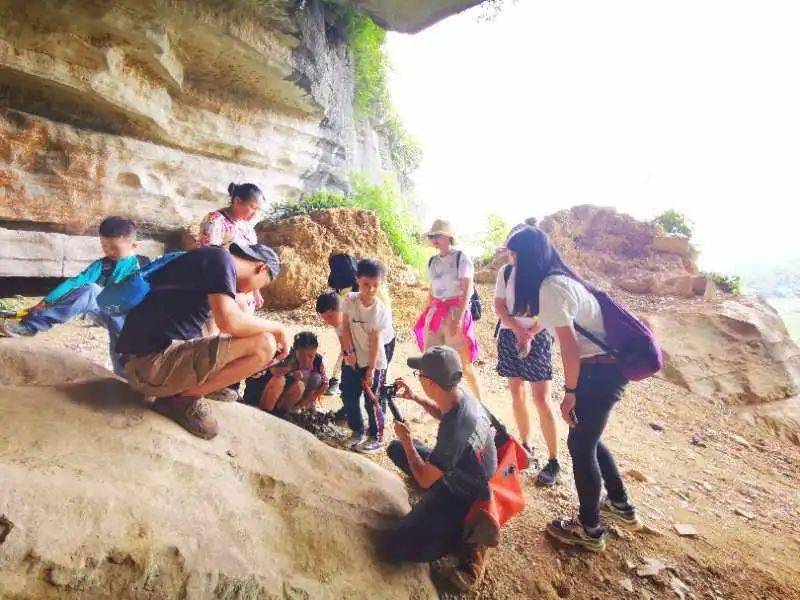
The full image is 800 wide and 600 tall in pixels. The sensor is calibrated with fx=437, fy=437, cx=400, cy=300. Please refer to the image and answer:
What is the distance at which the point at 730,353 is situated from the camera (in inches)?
264

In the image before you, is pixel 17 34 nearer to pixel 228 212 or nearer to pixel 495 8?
pixel 228 212

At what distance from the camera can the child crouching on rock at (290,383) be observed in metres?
3.36

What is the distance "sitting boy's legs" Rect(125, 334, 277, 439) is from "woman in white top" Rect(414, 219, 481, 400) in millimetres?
1987

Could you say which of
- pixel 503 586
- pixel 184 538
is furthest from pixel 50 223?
pixel 503 586

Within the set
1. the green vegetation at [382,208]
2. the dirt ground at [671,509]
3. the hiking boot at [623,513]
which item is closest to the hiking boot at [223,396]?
the dirt ground at [671,509]

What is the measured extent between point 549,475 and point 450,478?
142 cm

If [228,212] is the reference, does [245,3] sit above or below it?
above

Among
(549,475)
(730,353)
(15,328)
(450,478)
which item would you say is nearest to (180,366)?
(450,478)

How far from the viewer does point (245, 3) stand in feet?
22.3

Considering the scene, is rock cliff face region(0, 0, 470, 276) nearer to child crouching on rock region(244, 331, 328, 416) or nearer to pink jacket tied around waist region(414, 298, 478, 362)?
child crouching on rock region(244, 331, 328, 416)

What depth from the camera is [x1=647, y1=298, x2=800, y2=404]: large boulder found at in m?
6.20

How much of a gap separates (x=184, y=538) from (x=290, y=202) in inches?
320

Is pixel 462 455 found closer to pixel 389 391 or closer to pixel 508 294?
pixel 389 391

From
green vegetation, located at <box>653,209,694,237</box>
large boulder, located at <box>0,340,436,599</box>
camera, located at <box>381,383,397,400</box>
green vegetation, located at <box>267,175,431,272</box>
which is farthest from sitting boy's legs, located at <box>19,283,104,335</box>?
green vegetation, located at <box>653,209,694,237</box>
